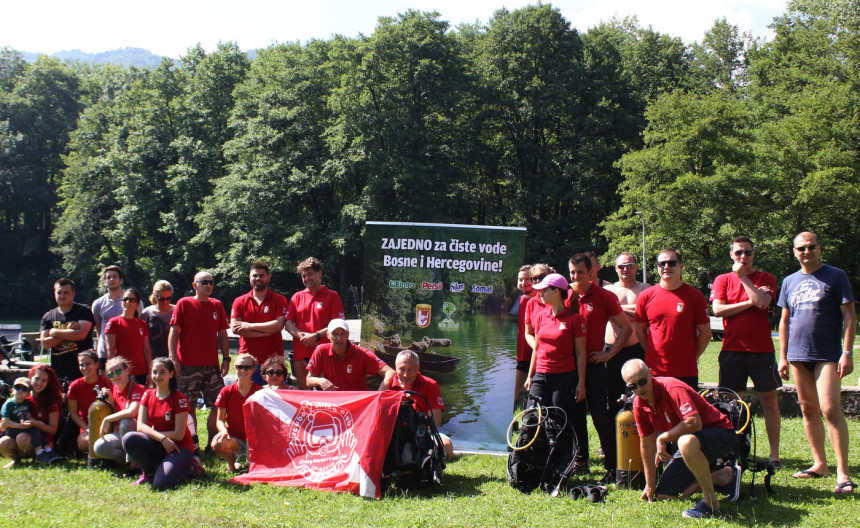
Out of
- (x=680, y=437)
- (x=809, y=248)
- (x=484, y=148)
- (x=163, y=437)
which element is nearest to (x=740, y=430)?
(x=680, y=437)

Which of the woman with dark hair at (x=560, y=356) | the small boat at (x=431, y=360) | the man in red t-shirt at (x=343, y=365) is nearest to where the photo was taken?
the woman with dark hair at (x=560, y=356)

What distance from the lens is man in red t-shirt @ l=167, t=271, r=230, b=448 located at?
672 cm

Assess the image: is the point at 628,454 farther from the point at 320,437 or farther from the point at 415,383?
the point at 320,437

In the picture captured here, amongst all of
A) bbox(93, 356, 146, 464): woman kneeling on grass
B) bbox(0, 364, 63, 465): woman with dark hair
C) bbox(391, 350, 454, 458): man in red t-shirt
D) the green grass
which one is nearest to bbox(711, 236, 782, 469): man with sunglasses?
the green grass

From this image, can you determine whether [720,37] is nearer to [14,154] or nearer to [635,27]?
[635,27]

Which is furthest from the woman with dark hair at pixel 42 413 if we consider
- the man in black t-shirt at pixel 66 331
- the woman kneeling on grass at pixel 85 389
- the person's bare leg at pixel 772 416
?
the person's bare leg at pixel 772 416

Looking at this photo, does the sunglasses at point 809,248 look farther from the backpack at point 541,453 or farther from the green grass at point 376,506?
the backpack at point 541,453

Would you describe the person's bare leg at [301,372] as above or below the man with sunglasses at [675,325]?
below

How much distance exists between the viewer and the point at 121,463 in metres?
5.97

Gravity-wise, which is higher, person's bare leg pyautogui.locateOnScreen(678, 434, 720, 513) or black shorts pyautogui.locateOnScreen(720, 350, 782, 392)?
black shorts pyautogui.locateOnScreen(720, 350, 782, 392)

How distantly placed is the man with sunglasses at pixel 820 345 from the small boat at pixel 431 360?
303 centimetres

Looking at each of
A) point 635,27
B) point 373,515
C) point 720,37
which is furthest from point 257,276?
point 635,27

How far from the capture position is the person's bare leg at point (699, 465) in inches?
172

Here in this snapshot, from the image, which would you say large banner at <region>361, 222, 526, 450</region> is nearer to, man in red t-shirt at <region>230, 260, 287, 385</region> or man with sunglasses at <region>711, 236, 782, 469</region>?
man in red t-shirt at <region>230, 260, 287, 385</region>
